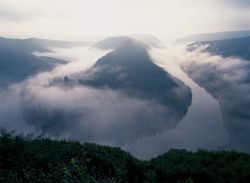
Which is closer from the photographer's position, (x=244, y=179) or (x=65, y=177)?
(x=65, y=177)

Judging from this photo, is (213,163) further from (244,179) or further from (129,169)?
(129,169)

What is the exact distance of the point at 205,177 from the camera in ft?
79.0

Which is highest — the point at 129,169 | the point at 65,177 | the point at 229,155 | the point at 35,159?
the point at 65,177

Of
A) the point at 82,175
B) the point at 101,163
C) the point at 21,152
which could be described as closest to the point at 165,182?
the point at 101,163

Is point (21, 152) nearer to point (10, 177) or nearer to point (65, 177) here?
point (10, 177)

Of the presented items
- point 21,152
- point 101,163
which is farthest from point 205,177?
point 21,152

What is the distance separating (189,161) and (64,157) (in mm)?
10975

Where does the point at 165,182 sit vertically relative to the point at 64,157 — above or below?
below

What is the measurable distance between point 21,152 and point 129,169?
5.72 meters

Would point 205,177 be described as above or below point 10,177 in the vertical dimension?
below

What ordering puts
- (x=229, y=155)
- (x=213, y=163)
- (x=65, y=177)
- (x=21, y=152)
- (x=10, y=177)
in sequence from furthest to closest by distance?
(x=229, y=155) < (x=213, y=163) < (x=21, y=152) < (x=10, y=177) < (x=65, y=177)

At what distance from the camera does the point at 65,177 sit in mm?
13969

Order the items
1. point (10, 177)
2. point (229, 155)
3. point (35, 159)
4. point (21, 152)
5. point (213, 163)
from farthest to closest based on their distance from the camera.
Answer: point (229, 155), point (213, 163), point (21, 152), point (35, 159), point (10, 177)

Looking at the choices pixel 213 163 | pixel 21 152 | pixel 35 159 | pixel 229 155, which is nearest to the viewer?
pixel 35 159
